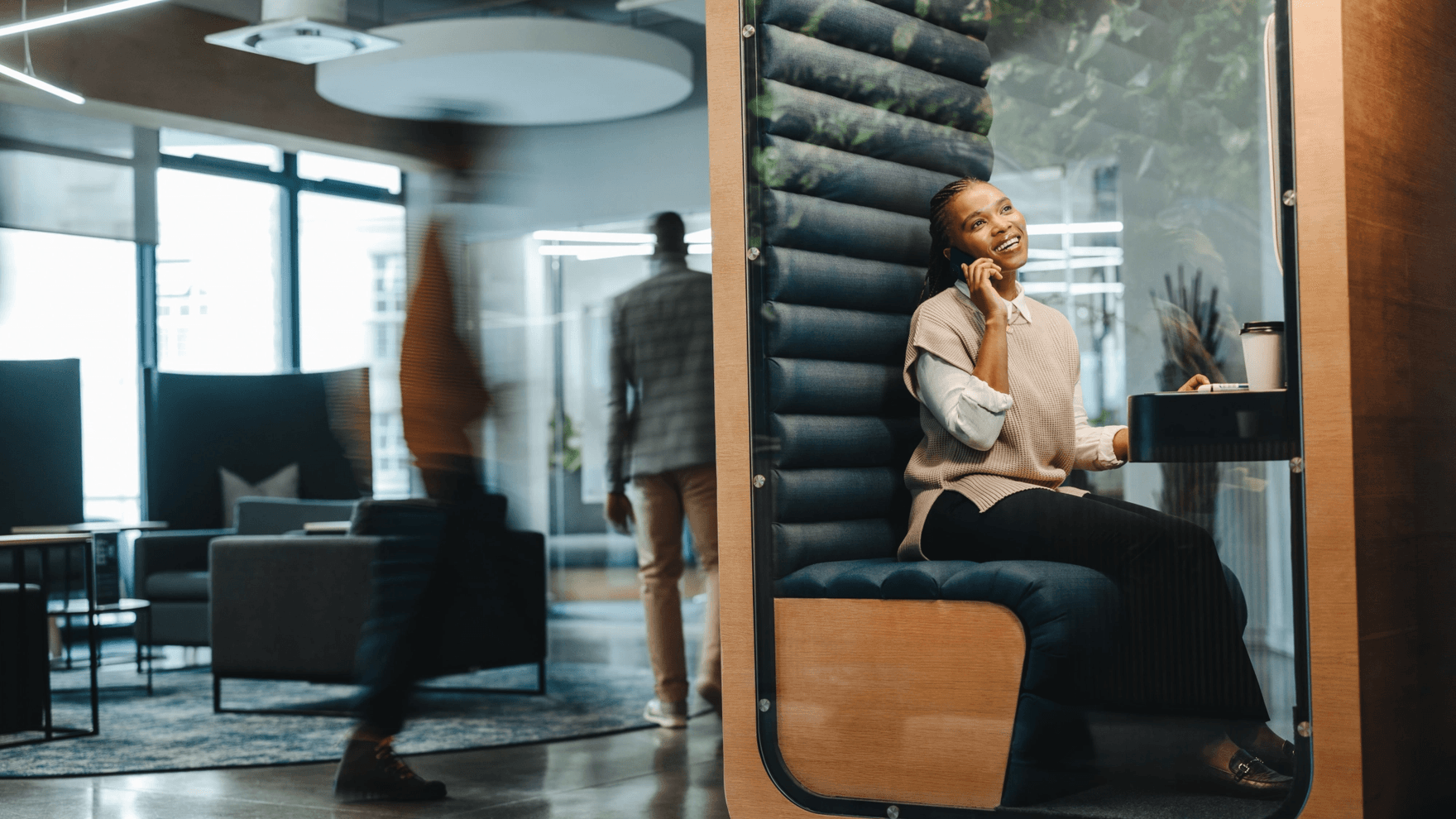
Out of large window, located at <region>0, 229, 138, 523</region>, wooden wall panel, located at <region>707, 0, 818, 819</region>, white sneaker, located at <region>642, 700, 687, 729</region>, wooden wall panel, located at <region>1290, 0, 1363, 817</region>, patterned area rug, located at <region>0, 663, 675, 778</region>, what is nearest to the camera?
wooden wall panel, located at <region>1290, 0, 1363, 817</region>

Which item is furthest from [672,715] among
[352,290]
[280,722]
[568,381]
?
[352,290]

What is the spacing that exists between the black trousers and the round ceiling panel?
18.5ft

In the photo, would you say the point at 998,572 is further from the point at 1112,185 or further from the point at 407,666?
the point at 407,666

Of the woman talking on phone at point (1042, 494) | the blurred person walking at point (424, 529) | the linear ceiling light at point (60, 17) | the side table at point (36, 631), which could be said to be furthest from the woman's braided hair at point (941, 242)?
the linear ceiling light at point (60, 17)

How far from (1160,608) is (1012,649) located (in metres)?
0.23

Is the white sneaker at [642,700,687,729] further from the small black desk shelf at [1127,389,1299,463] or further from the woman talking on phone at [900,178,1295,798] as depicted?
the small black desk shelf at [1127,389,1299,463]

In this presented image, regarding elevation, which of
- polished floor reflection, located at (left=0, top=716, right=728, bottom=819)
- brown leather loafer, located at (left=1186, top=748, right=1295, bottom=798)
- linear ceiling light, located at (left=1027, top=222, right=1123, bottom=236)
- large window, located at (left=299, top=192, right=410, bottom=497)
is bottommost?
polished floor reflection, located at (left=0, top=716, right=728, bottom=819)

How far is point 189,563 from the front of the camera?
5.79 meters

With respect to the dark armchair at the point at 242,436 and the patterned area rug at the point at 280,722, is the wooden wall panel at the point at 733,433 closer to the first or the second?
the patterned area rug at the point at 280,722

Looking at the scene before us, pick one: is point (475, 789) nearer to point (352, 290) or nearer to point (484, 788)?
point (484, 788)

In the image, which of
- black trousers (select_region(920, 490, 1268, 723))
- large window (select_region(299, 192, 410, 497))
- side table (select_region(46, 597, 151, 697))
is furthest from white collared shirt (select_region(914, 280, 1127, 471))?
large window (select_region(299, 192, 410, 497))

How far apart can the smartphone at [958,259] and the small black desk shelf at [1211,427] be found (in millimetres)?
413

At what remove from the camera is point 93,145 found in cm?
760

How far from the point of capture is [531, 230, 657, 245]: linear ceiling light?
8.44 meters
